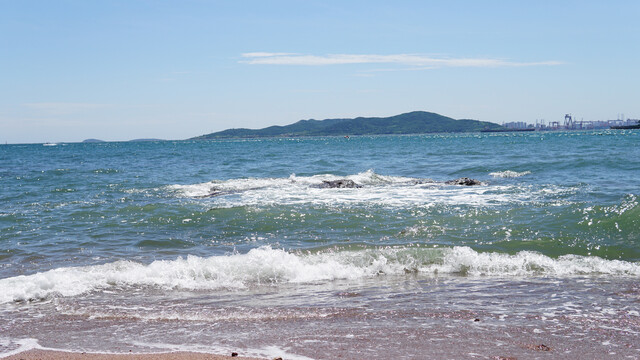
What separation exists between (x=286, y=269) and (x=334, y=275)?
868 mm

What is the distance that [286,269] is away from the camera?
9.60m

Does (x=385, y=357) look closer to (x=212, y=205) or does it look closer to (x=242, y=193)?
(x=212, y=205)

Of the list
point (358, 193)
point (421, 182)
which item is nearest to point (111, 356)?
point (358, 193)

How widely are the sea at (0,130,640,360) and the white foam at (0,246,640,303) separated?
0.04m

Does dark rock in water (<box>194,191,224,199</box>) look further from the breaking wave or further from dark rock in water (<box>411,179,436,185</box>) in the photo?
dark rock in water (<box>411,179,436,185</box>)

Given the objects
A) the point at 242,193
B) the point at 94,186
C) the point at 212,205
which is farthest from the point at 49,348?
the point at 94,186

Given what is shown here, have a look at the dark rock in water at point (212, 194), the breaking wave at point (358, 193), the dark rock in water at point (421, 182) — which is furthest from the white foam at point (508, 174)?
the dark rock in water at point (212, 194)

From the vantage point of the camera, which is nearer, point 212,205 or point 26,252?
point 26,252

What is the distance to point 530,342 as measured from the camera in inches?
226

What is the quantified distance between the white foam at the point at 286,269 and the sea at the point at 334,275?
42 mm

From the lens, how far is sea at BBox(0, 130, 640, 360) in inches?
235

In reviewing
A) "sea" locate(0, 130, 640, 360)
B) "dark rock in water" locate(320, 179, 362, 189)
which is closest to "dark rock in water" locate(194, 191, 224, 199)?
"sea" locate(0, 130, 640, 360)

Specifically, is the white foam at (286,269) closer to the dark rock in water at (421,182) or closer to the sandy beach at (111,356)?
the sandy beach at (111,356)

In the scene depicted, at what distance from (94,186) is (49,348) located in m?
21.7
